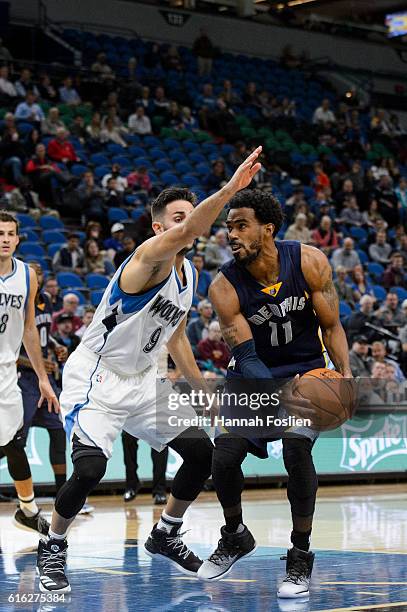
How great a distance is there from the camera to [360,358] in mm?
13984

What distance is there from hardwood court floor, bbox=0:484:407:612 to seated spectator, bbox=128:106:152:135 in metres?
10.8

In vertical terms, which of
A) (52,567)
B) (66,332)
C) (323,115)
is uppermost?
(323,115)

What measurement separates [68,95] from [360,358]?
8.51 meters

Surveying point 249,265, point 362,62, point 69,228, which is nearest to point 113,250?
point 69,228

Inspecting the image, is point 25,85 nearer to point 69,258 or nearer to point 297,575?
point 69,258

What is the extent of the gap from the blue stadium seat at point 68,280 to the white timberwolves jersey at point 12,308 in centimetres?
692

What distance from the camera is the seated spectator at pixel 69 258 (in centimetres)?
1460

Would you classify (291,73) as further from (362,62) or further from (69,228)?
(69,228)

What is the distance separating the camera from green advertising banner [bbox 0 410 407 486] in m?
11.9

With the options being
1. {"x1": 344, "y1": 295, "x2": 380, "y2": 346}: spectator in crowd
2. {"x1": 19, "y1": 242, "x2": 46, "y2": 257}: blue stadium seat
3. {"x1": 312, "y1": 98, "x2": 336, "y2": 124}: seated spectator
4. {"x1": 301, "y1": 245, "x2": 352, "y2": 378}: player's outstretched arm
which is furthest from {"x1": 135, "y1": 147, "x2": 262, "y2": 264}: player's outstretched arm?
{"x1": 312, "y1": 98, "x2": 336, "y2": 124}: seated spectator

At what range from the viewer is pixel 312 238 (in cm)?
1817

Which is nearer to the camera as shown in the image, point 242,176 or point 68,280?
point 242,176

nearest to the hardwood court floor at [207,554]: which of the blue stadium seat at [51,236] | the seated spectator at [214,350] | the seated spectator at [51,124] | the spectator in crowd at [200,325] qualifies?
the seated spectator at [214,350]

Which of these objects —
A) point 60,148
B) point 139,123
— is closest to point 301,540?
point 60,148
